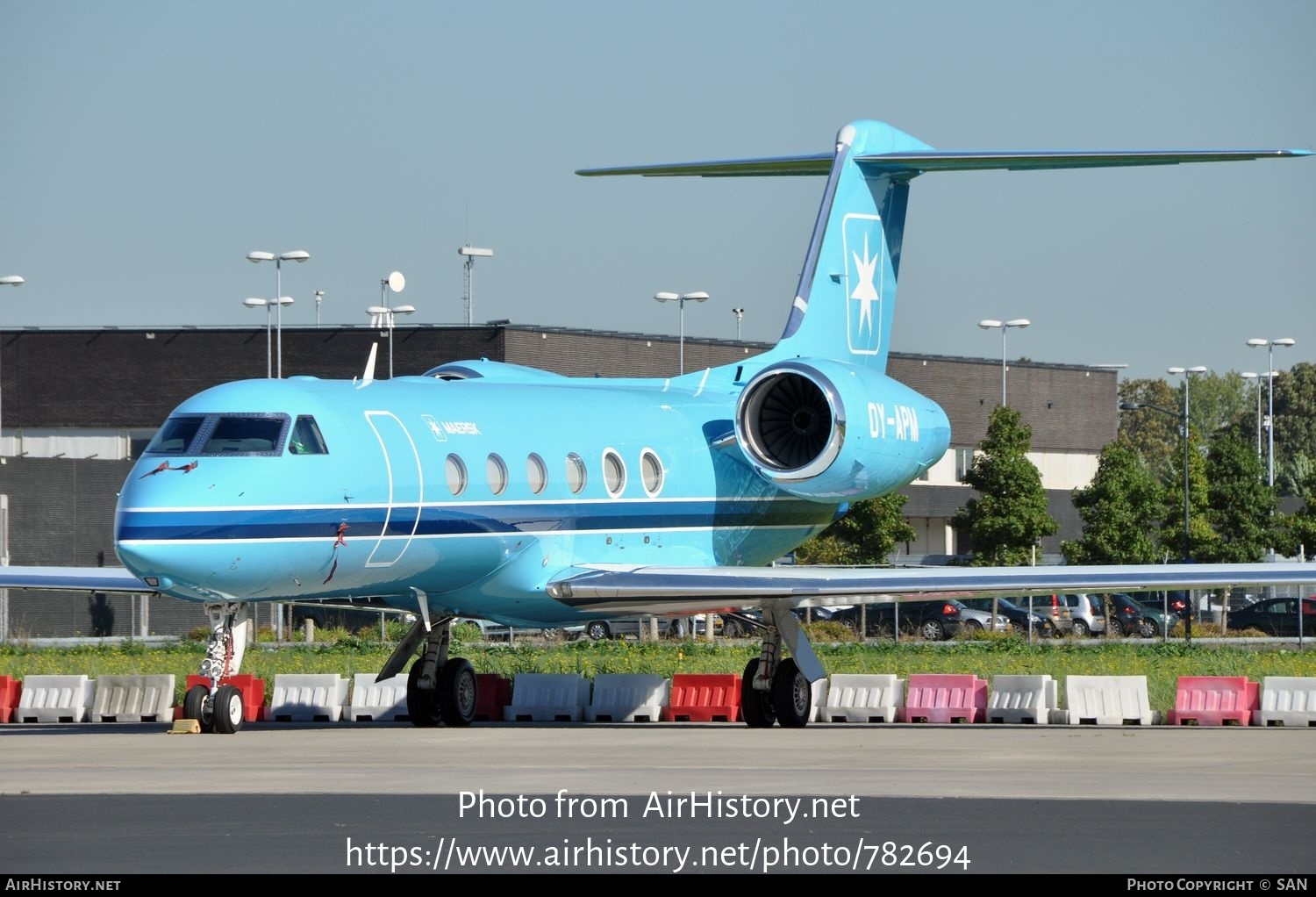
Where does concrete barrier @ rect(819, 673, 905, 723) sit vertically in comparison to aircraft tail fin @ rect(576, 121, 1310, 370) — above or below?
below

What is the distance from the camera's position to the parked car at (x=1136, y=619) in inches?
2087

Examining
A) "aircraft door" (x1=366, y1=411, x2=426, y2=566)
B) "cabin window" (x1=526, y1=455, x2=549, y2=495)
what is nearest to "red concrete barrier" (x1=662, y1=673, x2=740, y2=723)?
"cabin window" (x1=526, y1=455, x2=549, y2=495)

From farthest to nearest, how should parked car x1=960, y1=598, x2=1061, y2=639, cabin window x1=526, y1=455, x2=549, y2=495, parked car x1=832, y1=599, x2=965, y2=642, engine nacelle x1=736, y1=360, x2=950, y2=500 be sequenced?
parked car x1=960, y1=598, x2=1061, y2=639 → parked car x1=832, y1=599, x2=965, y2=642 → engine nacelle x1=736, y1=360, x2=950, y2=500 → cabin window x1=526, y1=455, x2=549, y2=495

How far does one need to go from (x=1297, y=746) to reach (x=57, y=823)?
36.5ft

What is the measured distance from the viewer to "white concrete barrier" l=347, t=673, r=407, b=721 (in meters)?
23.6

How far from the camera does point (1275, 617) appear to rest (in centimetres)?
5156

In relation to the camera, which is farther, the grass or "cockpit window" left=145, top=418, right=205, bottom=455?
the grass

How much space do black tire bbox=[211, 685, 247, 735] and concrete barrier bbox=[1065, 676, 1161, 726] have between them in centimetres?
933

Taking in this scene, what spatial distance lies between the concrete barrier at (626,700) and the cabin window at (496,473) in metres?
3.75

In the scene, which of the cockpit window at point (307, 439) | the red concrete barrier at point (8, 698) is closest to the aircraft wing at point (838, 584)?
the cockpit window at point (307, 439)

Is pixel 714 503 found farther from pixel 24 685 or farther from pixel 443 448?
pixel 24 685

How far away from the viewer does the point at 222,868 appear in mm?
9734

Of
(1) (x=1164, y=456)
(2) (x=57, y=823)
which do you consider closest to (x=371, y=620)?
(2) (x=57, y=823)

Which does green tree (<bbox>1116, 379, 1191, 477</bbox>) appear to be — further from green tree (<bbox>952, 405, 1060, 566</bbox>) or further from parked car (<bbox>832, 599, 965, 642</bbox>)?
parked car (<bbox>832, 599, 965, 642</bbox>)
